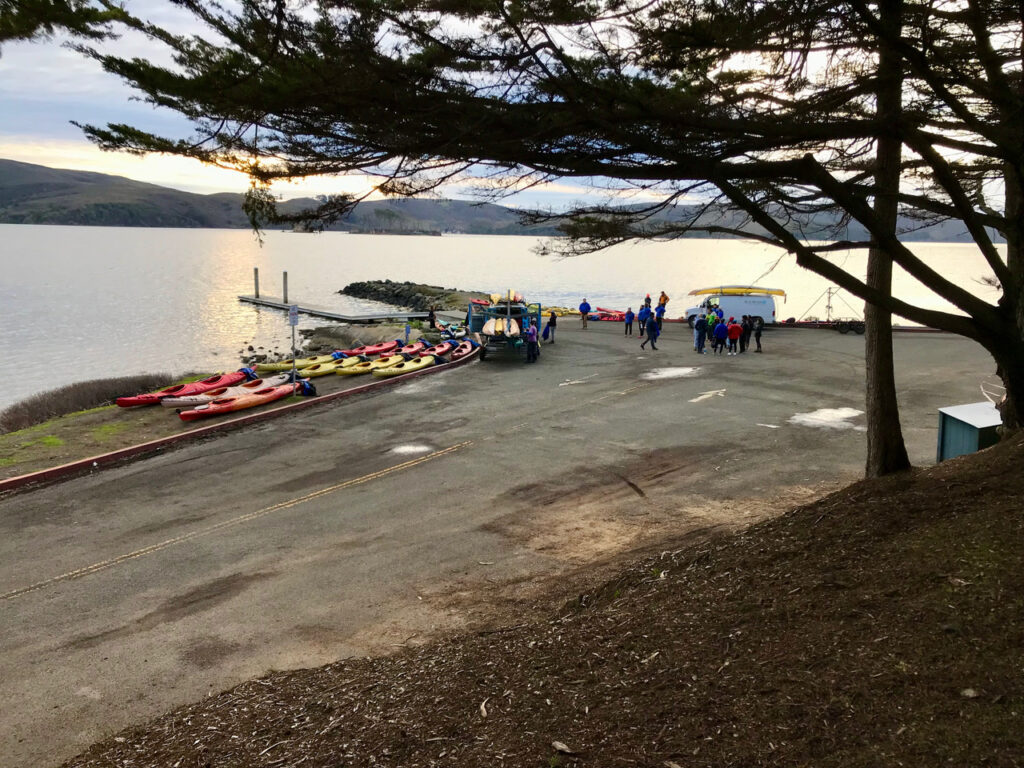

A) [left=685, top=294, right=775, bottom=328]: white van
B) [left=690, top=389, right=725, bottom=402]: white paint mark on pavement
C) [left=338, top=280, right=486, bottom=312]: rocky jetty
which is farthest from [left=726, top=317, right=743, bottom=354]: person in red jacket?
[left=338, top=280, right=486, bottom=312]: rocky jetty

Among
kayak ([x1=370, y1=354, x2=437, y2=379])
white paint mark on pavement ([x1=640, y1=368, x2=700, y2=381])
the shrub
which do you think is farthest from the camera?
kayak ([x1=370, y1=354, x2=437, y2=379])

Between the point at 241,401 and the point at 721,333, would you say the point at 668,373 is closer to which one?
the point at 721,333

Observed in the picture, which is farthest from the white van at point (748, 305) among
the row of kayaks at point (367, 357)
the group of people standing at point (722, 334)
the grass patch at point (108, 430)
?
the grass patch at point (108, 430)

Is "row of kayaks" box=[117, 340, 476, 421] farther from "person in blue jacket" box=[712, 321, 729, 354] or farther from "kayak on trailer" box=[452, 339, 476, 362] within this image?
"person in blue jacket" box=[712, 321, 729, 354]

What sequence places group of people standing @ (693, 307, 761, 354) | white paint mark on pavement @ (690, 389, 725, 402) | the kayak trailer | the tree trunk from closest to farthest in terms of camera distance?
1. the tree trunk
2. white paint mark on pavement @ (690, 389, 725, 402)
3. the kayak trailer
4. group of people standing @ (693, 307, 761, 354)

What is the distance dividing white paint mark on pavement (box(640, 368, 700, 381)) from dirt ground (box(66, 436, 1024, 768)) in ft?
56.2

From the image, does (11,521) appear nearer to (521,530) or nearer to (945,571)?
(521,530)

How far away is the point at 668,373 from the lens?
2597cm

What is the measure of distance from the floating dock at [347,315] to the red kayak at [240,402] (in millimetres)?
23624

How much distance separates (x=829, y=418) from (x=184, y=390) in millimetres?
19230

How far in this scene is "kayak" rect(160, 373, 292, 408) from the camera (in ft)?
74.6

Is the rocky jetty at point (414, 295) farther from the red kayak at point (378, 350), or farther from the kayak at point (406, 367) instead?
the kayak at point (406, 367)

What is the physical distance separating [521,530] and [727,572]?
18.2ft

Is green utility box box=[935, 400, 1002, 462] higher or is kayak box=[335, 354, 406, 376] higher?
green utility box box=[935, 400, 1002, 462]
